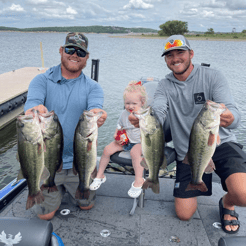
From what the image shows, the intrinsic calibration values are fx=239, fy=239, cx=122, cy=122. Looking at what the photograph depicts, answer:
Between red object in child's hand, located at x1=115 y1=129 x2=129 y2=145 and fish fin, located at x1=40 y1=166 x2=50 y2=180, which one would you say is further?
red object in child's hand, located at x1=115 y1=129 x2=129 y2=145

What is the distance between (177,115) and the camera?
3.13 metres

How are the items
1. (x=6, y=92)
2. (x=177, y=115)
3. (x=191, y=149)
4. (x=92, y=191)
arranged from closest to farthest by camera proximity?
(x=191, y=149) < (x=177, y=115) < (x=92, y=191) < (x=6, y=92)

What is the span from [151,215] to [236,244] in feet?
5.95

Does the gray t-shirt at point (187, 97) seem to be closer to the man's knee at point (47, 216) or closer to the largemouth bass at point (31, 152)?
the largemouth bass at point (31, 152)

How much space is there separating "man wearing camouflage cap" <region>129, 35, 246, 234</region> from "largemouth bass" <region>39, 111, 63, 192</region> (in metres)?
1.18

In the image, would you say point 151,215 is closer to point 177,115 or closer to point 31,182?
point 177,115

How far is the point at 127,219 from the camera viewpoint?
3.15 metres

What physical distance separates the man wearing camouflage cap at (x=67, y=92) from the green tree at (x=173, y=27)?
227 feet

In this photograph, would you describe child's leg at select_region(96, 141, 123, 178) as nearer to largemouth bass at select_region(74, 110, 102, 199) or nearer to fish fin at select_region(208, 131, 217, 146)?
largemouth bass at select_region(74, 110, 102, 199)

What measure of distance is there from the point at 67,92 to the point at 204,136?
6.02 feet

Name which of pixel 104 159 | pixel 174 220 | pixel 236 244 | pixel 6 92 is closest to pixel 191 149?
pixel 236 244

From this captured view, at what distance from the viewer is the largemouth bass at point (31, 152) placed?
200 centimetres

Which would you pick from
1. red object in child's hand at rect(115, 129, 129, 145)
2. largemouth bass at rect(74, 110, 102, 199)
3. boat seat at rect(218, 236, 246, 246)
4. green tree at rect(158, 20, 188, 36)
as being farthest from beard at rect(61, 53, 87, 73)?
green tree at rect(158, 20, 188, 36)

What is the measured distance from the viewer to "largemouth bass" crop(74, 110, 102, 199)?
7.27ft
